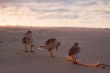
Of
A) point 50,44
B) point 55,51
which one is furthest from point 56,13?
point 50,44

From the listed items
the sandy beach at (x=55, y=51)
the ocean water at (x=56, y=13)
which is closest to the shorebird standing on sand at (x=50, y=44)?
the sandy beach at (x=55, y=51)

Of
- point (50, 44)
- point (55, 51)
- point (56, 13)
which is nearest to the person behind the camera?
point (50, 44)

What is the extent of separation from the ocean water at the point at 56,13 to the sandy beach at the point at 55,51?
4.84 ft

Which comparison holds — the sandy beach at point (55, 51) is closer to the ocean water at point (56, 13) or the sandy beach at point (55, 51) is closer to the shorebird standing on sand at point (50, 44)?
the shorebird standing on sand at point (50, 44)

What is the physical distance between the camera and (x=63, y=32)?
1780 cm

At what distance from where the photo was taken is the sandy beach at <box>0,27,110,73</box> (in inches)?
411

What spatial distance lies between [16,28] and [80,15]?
3.84 meters

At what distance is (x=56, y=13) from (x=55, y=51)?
29.6 ft

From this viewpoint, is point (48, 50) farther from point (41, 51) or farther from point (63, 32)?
point (63, 32)

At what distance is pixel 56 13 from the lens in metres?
22.0

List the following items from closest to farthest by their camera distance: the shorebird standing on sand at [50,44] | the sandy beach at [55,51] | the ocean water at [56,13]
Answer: the sandy beach at [55,51]
the shorebird standing on sand at [50,44]
the ocean water at [56,13]

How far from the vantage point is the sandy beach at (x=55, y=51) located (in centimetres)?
1044

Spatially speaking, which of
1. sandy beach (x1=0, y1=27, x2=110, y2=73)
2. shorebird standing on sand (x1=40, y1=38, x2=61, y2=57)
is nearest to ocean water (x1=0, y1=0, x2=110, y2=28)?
sandy beach (x1=0, y1=27, x2=110, y2=73)

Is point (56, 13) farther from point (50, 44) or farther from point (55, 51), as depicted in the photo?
point (50, 44)
